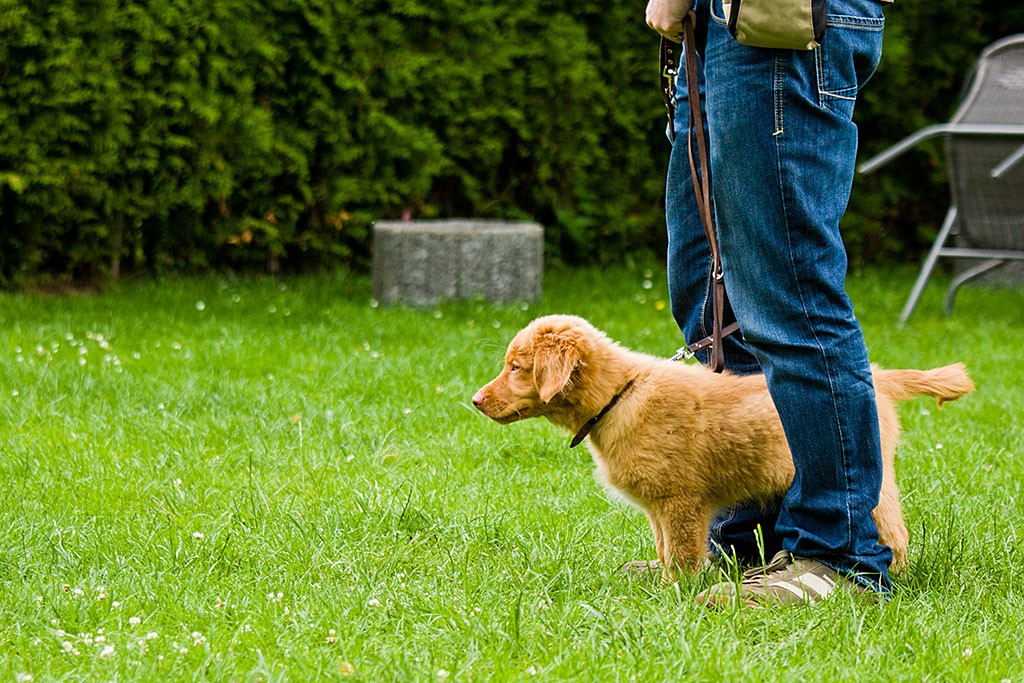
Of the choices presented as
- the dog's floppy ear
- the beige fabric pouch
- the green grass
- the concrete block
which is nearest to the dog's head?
the dog's floppy ear

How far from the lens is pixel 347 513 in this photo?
137 inches

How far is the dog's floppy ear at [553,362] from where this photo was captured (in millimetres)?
2986

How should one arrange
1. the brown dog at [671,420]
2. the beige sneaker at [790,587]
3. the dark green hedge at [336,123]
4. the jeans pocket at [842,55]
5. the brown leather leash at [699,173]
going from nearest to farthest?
the jeans pocket at [842,55] < the beige sneaker at [790,587] < the brown leather leash at [699,173] < the brown dog at [671,420] < the dark green hedge at [336,123]

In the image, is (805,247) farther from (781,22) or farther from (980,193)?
(980,193)

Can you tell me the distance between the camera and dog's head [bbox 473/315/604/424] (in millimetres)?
3023

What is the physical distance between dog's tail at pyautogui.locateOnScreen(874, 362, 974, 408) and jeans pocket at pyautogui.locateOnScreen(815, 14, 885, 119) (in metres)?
0.72

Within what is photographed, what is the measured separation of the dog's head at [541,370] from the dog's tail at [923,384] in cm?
69

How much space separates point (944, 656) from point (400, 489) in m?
1.74

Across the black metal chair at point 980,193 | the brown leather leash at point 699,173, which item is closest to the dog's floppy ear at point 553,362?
the brown leather leash at point 699,173

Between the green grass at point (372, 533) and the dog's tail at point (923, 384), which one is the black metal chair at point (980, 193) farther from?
the dog's tail at point (923, 384)

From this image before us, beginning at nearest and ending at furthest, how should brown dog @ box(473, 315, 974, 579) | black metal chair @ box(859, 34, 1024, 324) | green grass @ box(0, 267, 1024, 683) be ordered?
green grass @ box(0, 267, 1024, 683), brown dog @ box(473, 315, 974, 579), black metal chair @ box(859, 34, 1024, 324)

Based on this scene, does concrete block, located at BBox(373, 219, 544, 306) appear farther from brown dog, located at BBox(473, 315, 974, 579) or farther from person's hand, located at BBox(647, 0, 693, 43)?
person's hand, located at BBox(647, 0, 693, 43)

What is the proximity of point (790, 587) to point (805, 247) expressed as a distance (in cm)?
72

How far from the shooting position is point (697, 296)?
10.2 ft
